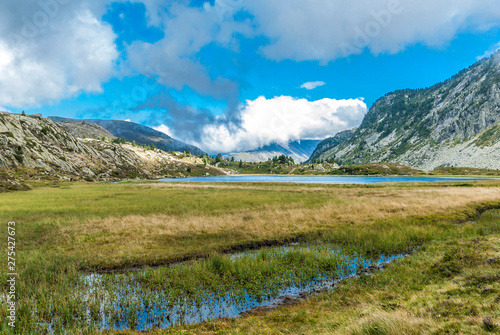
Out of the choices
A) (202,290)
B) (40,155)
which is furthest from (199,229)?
(40,155)

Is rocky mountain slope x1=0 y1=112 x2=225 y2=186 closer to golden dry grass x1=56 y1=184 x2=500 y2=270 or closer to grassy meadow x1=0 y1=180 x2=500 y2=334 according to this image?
golden dry grass x1=56 y1=184 x2=500 y2=270

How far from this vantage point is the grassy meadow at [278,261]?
8867mm

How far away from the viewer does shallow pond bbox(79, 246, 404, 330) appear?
34.1 feet

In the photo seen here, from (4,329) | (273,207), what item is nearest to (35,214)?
(4,329)

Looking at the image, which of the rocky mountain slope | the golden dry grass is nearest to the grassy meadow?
the golden dry grass

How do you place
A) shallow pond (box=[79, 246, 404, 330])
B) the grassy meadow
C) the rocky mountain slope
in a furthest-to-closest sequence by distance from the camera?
1. the rocky mountain slope
2. shallow pond (box=[79, 246, 404, 330])
3. the grassy meadow

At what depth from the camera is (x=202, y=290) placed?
12.5 m

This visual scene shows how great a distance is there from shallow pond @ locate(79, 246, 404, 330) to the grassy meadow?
0.51 feet

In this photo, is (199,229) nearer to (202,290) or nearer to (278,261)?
(278,261)

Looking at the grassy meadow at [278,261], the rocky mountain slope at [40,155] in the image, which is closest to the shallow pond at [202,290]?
the grassy meadow at [278,261]

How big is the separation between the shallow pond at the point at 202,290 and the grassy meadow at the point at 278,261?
16cm

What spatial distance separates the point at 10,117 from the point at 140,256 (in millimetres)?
228441

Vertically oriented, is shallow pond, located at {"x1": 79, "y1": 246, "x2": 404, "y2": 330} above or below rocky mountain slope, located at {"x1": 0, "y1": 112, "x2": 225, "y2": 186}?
below

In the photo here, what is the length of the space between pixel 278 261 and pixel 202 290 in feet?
18.7
